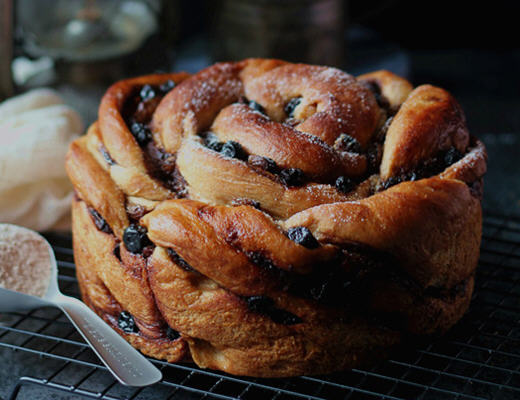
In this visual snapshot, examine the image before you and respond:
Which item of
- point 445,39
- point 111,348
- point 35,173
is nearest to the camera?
point 111,348

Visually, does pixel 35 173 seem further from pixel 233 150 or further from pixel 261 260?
pixel 261 260

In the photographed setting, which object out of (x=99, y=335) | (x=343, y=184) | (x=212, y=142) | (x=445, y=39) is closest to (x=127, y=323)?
(x=99, y=335)

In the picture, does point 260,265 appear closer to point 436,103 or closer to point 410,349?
point 410,349

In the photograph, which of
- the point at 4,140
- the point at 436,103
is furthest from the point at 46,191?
the point at 436,103

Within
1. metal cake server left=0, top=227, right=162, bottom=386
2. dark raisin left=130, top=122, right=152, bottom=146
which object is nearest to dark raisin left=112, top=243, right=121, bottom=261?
metal cake server left=0, top=227, right=162, bottom=386

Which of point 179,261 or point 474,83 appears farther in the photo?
point 474,83
